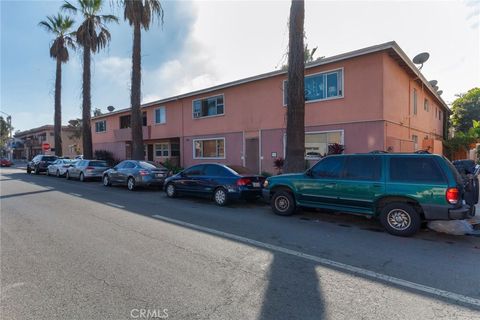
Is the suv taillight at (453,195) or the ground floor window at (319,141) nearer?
the suv taillight at (453,195)

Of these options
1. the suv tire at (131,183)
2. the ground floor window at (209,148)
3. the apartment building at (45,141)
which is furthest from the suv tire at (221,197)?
the apartment building at (45,141)

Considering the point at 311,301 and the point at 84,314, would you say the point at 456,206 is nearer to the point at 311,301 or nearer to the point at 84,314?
the point at 311,301

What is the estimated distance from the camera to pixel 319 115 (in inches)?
562

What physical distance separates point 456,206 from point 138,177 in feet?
39.7

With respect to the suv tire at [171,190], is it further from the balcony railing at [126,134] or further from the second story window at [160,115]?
the balcony railing at [126,134]

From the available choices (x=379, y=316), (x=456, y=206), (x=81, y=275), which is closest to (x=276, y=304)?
(x=379, y=316)

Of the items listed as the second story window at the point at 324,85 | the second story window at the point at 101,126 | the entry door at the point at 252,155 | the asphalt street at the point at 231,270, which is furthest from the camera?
the second story window at the point at 101,126

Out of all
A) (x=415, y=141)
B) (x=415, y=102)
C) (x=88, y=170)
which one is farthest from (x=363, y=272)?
(x=88, y=170)

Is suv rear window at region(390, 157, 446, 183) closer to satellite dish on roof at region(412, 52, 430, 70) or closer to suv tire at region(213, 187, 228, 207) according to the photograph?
suv tire at region(213, 187, 228, 207)

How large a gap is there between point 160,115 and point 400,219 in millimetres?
21332

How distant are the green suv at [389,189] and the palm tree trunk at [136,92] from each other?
14.2 m

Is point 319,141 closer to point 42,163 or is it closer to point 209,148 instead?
point 209,148

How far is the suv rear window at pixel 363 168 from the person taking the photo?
6730 millimetres

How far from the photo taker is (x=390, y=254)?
507 centimetres
